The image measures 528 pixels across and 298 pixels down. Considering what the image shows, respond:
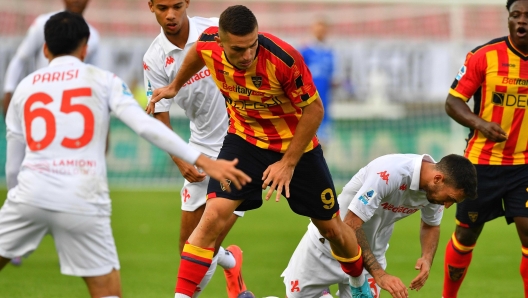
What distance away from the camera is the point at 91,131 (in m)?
4.79

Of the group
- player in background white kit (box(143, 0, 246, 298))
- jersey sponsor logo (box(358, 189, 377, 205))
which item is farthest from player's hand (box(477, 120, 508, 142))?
player in background white kit (box(143, 0, 246, 298))

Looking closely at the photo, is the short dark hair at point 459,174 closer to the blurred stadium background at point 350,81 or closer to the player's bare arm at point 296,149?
the player's bare arm at point 296,149

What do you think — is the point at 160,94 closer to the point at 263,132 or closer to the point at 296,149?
the point at 263,132

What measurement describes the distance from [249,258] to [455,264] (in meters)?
3.22

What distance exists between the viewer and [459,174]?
230 inches

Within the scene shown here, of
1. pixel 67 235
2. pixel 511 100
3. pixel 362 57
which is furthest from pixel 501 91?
pixel 362 57

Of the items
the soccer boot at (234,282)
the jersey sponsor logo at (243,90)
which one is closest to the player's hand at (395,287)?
the jersey sponsor logo at (243,90)

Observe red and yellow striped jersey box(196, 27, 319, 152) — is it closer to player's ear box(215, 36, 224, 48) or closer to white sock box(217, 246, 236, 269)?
player's ear box(215, 36, 224, 48)

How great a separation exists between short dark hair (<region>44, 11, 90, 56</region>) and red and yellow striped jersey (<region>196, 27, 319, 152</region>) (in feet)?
3.88

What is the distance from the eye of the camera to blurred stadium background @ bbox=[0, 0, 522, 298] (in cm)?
1279

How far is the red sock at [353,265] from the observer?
241 inches

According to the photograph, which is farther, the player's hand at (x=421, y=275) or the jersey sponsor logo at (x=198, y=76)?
the jersey sponsor logo at (x=198, y=76)

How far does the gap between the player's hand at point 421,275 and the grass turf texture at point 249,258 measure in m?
1.61

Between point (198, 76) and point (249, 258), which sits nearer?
point (198, 76)
